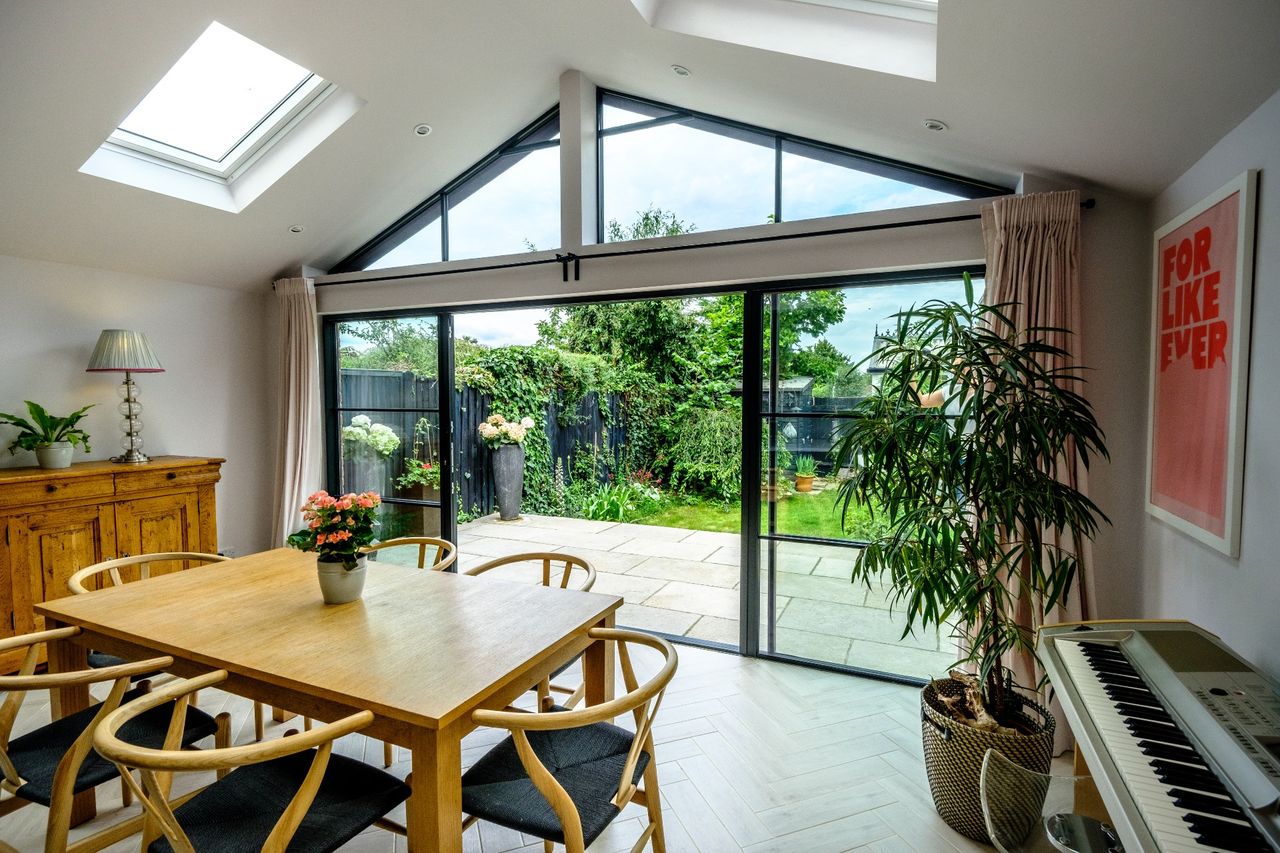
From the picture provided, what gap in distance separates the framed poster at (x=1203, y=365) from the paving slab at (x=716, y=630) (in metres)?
2.10

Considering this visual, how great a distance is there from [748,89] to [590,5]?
721 mm

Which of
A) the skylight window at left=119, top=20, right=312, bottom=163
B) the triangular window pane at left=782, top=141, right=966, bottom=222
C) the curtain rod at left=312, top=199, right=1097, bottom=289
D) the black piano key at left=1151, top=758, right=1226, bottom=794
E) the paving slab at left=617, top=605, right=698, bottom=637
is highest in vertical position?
the skylight window at left=119, top=20, right=312, bottom=163

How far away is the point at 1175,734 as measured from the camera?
1.25 m

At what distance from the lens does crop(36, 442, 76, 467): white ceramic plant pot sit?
327 cm

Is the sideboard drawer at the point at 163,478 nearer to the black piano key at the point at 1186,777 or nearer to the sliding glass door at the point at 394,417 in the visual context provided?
the sliding glass door at the point at 394,417

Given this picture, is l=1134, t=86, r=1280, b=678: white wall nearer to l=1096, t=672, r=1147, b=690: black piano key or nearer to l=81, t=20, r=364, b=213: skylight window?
l=1096, t=672, r=1147, b=690: black piano key

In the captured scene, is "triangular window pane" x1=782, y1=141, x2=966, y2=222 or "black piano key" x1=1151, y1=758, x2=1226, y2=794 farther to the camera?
"triangular window pane" x1=782, y1=141, x2=966, y2=222

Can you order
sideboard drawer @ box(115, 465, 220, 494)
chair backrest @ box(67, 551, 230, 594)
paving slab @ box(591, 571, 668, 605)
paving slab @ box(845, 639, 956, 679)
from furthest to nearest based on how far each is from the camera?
paving slab @ box(591, 571, 668, 605)
sideboard drawer @ box(115, 465, 220, 494)
paving slab @ box(845, 639, 956, 679)
chair backrest @ box(67, 551, 230, 594)

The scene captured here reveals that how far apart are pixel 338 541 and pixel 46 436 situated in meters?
2.48

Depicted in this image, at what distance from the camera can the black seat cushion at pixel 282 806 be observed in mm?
1404

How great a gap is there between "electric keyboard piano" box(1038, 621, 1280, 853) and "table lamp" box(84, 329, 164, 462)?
14.5 feet

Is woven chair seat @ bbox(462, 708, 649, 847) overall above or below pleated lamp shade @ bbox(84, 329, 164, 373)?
below

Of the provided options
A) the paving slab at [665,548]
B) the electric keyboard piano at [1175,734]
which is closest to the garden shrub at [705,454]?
the paving slab at [665,548]

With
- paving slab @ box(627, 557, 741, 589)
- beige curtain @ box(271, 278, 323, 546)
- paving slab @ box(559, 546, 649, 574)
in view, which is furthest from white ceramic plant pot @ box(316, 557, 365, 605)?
paving slab @ box(559, 546, 649, 574)
